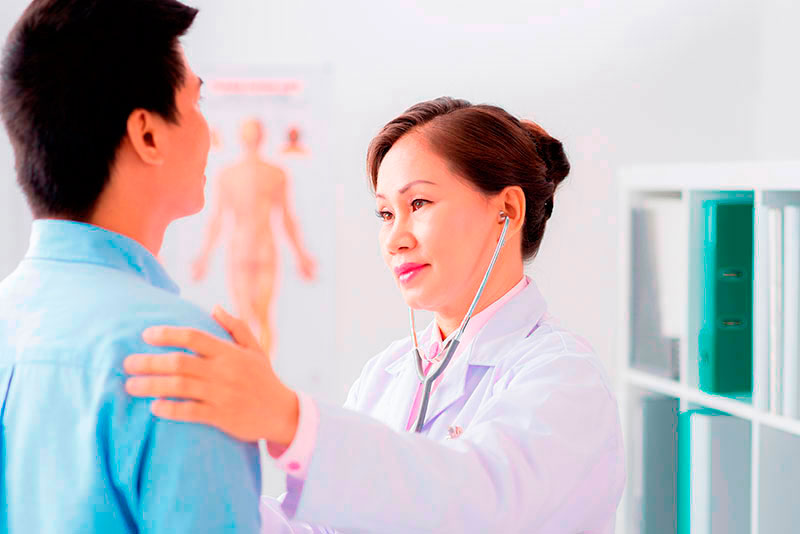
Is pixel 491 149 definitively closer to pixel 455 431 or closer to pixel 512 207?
pixel 512 207

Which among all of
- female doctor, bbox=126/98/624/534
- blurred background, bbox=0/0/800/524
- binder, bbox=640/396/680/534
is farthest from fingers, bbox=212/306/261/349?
blurred background, bbox=0/0/800/524

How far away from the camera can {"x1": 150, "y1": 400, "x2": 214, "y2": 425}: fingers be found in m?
0.78

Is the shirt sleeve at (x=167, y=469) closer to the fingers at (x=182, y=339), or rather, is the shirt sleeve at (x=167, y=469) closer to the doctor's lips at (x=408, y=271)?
the fingers at (x=182, y=339)

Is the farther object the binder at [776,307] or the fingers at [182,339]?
the binder at [776,307]

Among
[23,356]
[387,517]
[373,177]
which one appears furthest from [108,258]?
[373,177]

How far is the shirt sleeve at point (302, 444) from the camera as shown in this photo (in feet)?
3.07

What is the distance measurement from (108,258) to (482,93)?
2312 mm

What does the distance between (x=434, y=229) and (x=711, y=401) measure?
1.00m

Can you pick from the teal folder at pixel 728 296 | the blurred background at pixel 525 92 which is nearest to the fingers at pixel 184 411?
the teal folder at pixel 728 296

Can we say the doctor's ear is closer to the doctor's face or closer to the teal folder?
the doctor's face

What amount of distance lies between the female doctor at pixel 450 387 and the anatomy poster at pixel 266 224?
147 cm

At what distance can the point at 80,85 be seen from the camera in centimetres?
88

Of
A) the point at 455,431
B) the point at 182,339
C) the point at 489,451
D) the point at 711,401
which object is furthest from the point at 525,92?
the point at 182,339

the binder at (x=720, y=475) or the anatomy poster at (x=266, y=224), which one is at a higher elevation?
the anatomy poster at (x=266, y=224)
